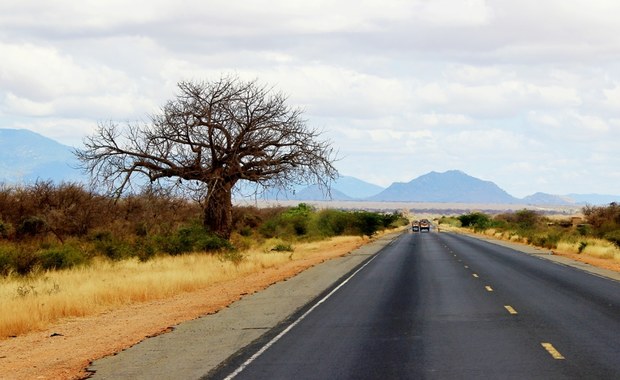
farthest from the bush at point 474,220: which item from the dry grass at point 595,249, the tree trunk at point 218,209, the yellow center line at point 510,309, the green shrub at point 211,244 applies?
the yellow center line at point 510,309

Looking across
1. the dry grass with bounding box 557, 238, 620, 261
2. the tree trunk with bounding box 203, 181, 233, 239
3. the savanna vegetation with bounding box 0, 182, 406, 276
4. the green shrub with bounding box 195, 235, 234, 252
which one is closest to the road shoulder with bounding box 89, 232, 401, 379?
the savanna vegetation with bounding box 0, 182, 406, 276

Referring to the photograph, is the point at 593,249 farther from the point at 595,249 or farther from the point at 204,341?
the point at 204,341

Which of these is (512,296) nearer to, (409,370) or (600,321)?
(600,321)

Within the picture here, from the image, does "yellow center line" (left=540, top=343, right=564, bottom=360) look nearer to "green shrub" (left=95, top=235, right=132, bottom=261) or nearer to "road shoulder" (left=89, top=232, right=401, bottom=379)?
"road shoulder" (left=89, top=232, right=401, bottom=379)

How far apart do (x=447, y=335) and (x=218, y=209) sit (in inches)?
1027

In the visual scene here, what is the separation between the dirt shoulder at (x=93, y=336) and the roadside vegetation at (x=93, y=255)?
863mm

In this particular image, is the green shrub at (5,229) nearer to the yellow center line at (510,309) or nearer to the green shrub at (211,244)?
the green shrub at (211,244)

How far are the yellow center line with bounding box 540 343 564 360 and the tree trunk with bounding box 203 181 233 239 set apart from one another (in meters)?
24.6

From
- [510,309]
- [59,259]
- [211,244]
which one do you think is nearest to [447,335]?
[510,309]

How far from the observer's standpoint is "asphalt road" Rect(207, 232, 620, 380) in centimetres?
1078

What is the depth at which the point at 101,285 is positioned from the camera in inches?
963

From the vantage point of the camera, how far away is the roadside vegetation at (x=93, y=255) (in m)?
21.2

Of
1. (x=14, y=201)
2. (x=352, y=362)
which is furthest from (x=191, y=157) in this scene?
(x=352, y=362)

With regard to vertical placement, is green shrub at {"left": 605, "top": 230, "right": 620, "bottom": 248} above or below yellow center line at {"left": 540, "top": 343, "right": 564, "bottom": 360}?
above
